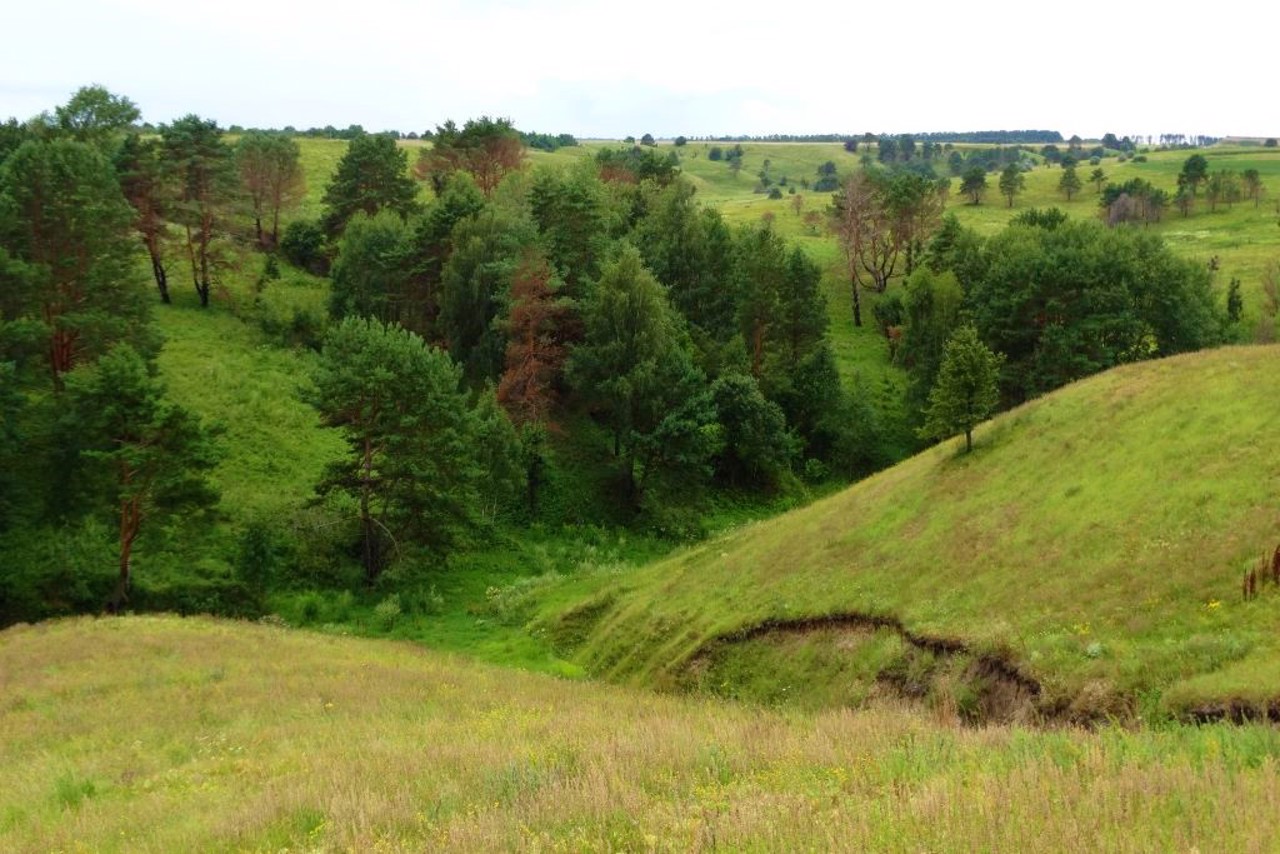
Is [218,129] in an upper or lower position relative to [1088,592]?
upper

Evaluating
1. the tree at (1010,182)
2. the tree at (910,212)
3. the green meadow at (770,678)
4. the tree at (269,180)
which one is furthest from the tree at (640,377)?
the tree at (1010,182)

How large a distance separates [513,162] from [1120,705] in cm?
8120

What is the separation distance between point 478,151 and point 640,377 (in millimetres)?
43244

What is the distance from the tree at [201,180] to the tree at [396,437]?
1166 inches

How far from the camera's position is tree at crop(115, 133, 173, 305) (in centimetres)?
6362

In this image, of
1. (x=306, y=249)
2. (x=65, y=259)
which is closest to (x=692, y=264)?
(x=306, y=249)

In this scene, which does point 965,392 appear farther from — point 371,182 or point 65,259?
point 371,182

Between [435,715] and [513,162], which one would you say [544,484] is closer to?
[435,715]

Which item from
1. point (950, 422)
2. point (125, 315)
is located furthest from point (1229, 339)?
point (125, 315)

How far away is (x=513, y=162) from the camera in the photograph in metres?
87.6

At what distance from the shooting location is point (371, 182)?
80.8 meters

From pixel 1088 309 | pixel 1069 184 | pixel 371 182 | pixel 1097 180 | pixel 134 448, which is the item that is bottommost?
pixel 134 448

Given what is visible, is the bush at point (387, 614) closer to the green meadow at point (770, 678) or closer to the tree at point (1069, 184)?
the green meadow at point (770, 678)

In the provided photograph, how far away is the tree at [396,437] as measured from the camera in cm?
4381
